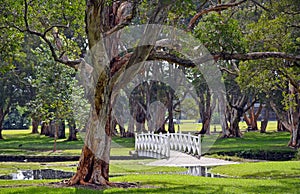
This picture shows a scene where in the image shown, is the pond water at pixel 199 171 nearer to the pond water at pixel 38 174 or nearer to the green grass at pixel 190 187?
the green grass at pixel 190 187

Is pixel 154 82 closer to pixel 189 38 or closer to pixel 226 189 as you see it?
pixel 189 38

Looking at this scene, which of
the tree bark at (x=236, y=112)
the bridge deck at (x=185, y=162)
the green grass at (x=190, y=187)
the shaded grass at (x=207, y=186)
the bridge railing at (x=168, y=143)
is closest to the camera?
the green grass at (x=190, y=187)

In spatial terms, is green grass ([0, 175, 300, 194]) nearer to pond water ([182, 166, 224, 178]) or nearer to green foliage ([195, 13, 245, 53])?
pond water ([182, 166, 224, 178])

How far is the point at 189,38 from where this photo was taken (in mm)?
19047

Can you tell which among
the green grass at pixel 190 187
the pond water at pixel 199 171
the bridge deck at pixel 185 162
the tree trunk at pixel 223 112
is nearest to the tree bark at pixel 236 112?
the tree trunk at pixel 223 112

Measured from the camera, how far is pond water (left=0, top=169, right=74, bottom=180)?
63.6 feet

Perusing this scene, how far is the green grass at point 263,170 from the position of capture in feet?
58.7

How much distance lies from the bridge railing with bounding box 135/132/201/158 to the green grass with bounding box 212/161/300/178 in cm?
423

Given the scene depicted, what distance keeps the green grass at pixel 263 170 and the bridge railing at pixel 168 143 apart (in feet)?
13.9

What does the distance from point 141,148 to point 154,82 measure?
54.3 ft

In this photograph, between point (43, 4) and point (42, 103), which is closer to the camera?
point (43, 4)

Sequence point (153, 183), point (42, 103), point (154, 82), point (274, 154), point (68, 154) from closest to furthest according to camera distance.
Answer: point (153, 183)
point (274, 154)
point (68, 154)
point (42, 103)
point (154, 82)

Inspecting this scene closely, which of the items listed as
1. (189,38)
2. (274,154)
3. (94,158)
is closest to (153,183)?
(94,158)

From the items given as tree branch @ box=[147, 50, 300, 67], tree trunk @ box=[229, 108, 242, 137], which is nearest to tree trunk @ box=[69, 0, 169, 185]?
tree branch @ box=[147, 50, 300, 67]
